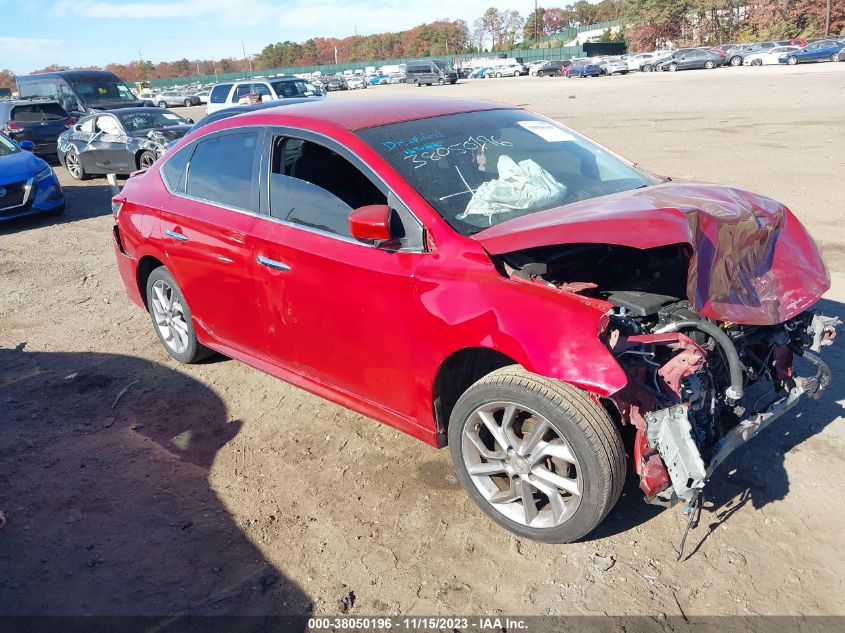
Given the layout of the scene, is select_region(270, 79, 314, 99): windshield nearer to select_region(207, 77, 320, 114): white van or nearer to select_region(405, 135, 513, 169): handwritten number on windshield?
select_region(207, 77, 320, 114): white van

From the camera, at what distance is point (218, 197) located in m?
4.19

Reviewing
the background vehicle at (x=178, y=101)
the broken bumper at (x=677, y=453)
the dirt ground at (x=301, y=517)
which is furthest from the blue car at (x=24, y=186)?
the background vehicle at (x=178, y=101)

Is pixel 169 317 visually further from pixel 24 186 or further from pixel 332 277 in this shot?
pixel 24 186

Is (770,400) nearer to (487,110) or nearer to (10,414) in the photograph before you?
(487,110)

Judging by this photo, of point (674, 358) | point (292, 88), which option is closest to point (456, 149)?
point (674, 358)

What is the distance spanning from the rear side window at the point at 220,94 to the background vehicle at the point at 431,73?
36341mm

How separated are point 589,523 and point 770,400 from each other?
48.3 inches

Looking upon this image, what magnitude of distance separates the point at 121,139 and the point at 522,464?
42.9ft

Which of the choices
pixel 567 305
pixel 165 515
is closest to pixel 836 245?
pixel 567 305

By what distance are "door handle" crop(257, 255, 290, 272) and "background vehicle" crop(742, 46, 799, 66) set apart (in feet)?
160

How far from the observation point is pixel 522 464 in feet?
9.82

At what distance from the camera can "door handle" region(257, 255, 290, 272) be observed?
12.0 feet

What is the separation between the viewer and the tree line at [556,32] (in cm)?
6216

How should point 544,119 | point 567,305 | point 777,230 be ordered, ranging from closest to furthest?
point 567,305, point 777,230, point 544,119
